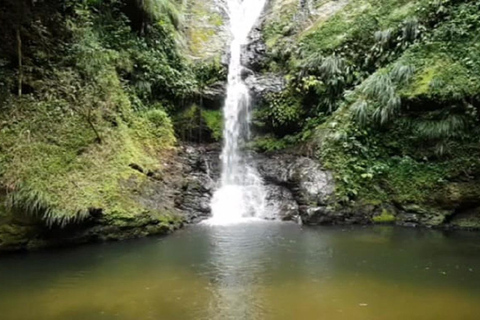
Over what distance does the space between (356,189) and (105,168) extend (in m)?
5.43

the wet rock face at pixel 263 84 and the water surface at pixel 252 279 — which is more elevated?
the wet rock face at pixel 263 84

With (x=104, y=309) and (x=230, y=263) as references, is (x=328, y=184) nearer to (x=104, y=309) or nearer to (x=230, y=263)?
(x=230, y=263)

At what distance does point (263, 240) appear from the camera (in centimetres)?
774

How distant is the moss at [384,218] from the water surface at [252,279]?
1344 millimetres

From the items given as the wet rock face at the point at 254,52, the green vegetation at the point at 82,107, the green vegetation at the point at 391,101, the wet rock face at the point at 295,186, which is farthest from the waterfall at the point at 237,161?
the green vegetation at the point at 82,107

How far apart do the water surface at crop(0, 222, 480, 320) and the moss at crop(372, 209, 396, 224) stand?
4.41ft

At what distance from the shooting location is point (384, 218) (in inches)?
367

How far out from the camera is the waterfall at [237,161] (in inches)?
417

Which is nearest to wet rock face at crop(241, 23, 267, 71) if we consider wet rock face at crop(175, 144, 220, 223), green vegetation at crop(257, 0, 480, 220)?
green vegetation at crop(257, 0, 480, 220)

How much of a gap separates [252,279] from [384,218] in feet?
16.4

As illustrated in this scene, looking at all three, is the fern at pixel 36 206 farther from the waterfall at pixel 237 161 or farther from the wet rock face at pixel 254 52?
the wet rock face at pixel 254 52

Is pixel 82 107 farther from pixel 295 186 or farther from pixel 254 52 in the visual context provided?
pixel 254 52

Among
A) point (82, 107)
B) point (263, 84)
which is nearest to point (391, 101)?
point (263, 84)

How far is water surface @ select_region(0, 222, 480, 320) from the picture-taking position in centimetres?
421
